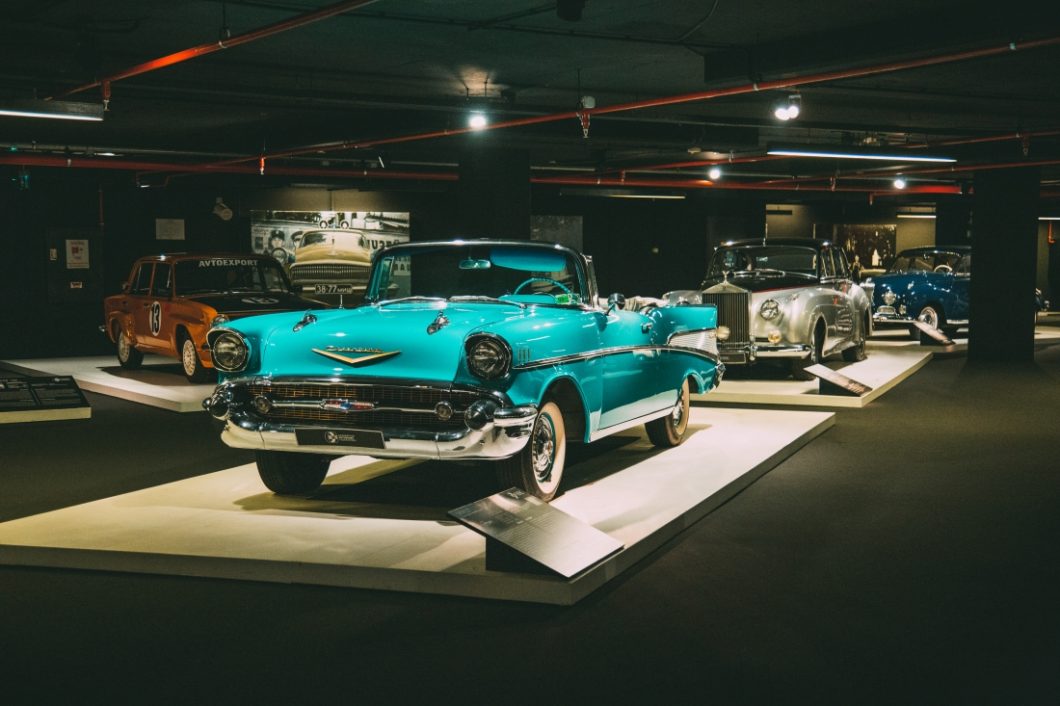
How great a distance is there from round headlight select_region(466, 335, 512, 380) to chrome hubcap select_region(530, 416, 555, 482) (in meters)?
0.53

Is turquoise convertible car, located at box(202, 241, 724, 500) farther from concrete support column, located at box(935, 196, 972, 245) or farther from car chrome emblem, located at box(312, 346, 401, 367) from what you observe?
concrete support column, located at box(935, 196, 972, 245)

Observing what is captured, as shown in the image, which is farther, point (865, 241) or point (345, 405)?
point (865, 241)

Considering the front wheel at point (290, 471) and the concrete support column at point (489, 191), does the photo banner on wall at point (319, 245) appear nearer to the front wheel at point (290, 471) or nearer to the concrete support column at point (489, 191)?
the concrete support column at point (489, 191)

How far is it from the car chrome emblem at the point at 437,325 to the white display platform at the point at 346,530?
98 cm

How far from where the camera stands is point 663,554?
5398mm

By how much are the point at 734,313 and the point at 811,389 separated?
53.6 inches

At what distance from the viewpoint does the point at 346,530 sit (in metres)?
5.48

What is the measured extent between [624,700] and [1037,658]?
1.56 m

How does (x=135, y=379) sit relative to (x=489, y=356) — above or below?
below

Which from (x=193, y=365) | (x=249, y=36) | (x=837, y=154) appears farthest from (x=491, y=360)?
(x=837, y=154)

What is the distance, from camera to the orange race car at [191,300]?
41.0 feet

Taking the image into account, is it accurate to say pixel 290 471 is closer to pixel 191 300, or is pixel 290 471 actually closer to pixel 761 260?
pixel 191 300

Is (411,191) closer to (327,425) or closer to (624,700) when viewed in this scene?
(327,425)

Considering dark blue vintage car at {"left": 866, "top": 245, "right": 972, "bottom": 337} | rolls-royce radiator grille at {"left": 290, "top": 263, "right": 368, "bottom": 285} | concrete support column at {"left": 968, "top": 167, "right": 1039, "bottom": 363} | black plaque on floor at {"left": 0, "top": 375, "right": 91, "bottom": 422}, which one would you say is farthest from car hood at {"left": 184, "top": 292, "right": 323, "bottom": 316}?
dark blue vintage car at {"left": 866, "top": 245, "right": 972, "bottom": 337}
